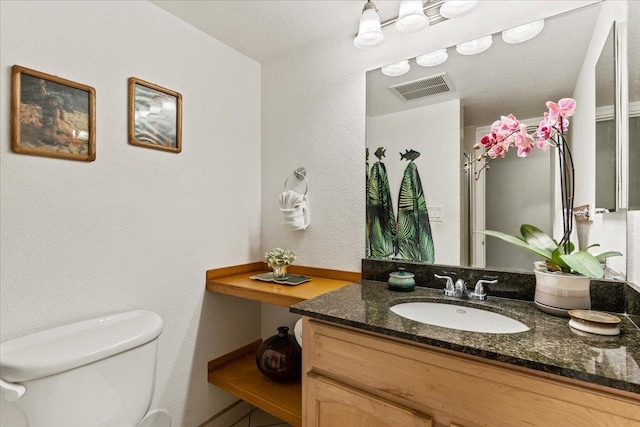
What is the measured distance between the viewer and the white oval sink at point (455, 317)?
3.52 ft

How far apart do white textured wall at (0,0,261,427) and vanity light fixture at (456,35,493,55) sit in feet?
3.89

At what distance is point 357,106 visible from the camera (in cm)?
161

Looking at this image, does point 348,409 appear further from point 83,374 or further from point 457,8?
point 457,8

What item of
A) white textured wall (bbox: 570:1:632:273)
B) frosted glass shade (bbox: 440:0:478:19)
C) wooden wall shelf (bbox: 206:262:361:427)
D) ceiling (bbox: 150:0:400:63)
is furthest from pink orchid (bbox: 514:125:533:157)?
wooden wall shelf (bbox: 206:262:361:427)

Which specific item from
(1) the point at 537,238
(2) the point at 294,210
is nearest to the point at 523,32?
(1) the point at 537,238

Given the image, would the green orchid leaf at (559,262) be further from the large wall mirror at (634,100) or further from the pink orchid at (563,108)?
the pink orchid at (563,108)

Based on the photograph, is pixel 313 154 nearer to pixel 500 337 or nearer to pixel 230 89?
pixel 230 89

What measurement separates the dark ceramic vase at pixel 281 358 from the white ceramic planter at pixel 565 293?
1.10 m

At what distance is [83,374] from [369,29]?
1662mm

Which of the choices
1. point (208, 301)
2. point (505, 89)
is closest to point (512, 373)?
point (505, 89)

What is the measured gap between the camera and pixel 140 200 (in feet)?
4.50

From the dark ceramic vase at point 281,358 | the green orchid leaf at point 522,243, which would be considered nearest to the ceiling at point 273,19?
the green orchid leaf at point 522,243

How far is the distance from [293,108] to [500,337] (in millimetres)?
1522

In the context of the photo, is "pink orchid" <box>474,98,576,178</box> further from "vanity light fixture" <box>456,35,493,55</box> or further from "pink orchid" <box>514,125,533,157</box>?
"vanity light fixture" <box>456,35,493,55</box>
